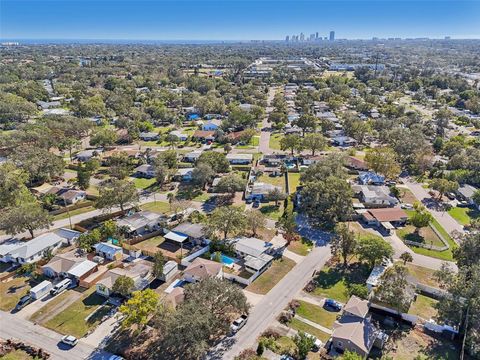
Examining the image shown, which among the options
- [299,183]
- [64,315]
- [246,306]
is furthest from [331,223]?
[64,315]

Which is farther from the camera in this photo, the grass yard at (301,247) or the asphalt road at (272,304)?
the grass yard at (301,247)

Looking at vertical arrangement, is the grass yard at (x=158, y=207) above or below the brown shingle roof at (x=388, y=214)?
below

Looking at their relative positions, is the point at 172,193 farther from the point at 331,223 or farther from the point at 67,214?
the point at 331,223

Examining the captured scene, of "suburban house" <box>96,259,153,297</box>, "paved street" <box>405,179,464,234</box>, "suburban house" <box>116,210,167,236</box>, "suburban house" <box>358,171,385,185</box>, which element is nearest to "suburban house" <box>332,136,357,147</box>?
"suburban house" <box>358,171,385,185</box>

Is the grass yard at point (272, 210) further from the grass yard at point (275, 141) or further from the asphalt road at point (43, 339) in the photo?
the grass yard at point (275, 141)

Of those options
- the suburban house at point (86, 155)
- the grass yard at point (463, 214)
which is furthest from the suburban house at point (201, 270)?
the suburban house at point (86, 155)

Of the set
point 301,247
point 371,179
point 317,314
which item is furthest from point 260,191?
point 317,314

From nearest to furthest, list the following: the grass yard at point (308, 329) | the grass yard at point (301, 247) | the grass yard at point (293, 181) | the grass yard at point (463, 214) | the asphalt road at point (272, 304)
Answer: the asphalt road at point (272, 304) → the grass yard at point (308, 329) → the grass yard at point (301, 247) → the grass yard at point (463, 214) → the grass yard at point (293, 181)

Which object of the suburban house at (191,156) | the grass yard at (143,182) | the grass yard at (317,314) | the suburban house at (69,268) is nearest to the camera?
the grass yard at (317,314)
